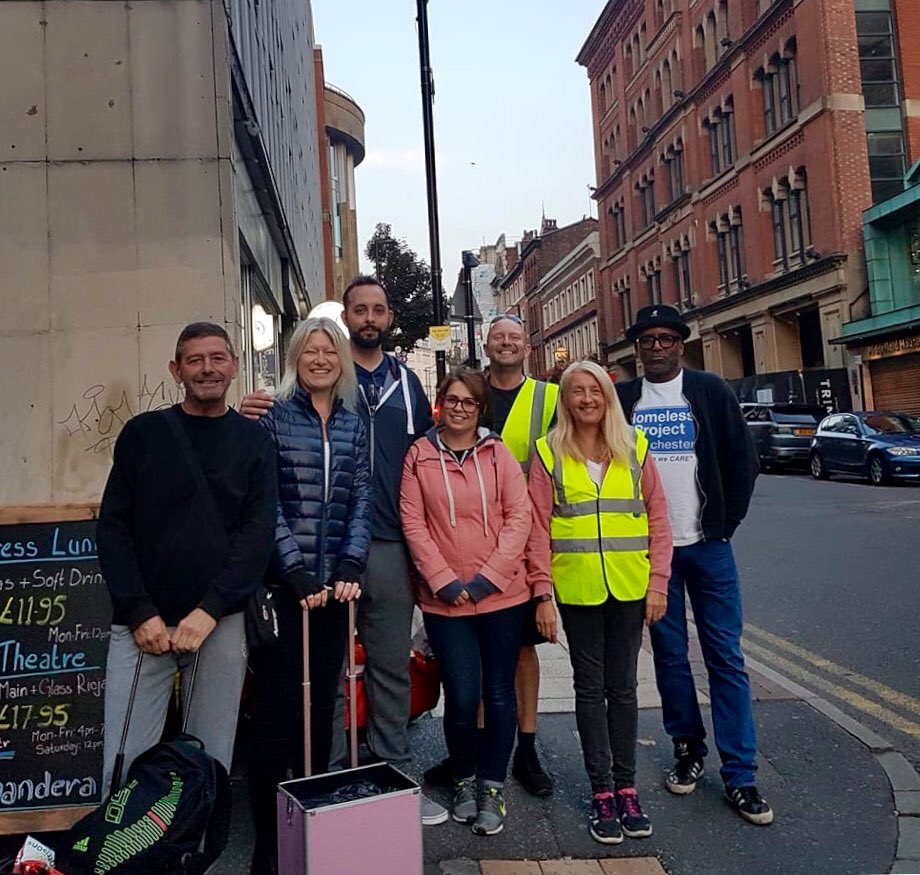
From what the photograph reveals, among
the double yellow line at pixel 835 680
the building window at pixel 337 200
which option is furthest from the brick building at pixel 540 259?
the double yellow line at pixel 835 680

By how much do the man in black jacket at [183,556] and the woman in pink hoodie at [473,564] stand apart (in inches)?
30.9

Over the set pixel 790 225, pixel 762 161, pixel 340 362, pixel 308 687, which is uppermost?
pixel 762 161

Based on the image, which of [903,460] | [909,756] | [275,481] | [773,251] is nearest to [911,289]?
[773,251]

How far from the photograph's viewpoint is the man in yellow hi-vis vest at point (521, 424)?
3.98 metres

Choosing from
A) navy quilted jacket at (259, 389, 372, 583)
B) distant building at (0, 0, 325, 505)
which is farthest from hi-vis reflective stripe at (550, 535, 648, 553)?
distant building at (0, 0, 325, 505)

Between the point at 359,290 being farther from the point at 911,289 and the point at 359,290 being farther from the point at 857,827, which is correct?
the point at 911,289

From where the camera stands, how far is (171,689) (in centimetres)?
311

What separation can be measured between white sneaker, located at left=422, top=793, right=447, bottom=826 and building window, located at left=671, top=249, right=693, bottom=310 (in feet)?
126

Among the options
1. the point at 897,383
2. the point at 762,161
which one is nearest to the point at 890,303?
the point at 897,383

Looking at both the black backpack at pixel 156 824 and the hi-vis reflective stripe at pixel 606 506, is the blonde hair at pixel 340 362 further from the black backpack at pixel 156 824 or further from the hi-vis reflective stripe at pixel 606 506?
the black backpack at pixel 156 824

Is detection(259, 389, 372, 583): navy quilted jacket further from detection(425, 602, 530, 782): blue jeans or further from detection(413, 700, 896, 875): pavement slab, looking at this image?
detection(413, 700, 896, 875): pavement slab

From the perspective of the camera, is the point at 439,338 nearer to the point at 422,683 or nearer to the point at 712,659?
the point at 422,683

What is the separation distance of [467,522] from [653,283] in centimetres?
4344

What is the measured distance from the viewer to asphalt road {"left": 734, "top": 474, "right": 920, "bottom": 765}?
527 centimetres
